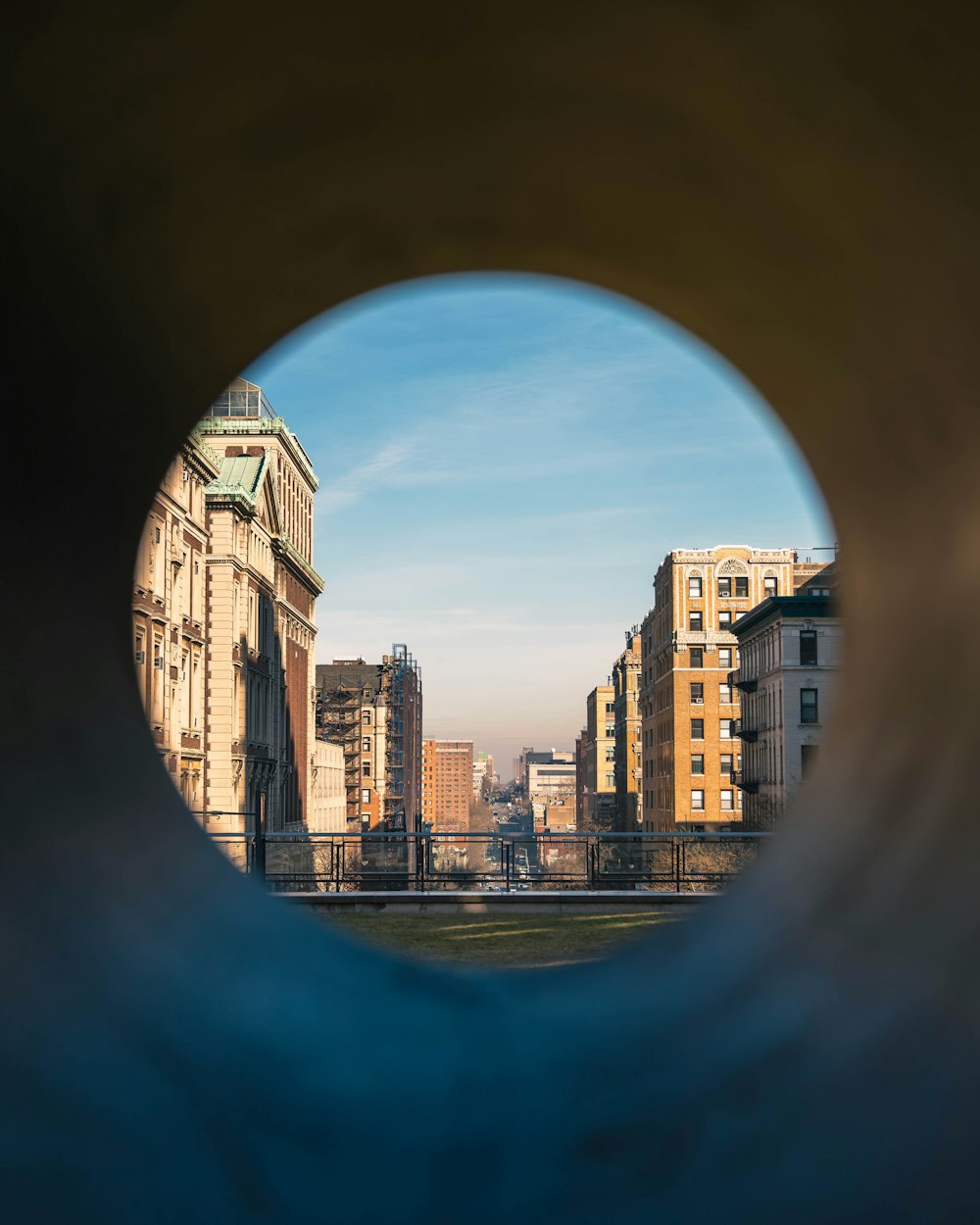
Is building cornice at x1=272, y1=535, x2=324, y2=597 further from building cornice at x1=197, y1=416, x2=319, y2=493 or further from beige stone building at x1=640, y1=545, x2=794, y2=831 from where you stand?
beige stone building at x1=640, y1=545, x2=794, y2=831

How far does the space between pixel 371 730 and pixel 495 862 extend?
95558mm

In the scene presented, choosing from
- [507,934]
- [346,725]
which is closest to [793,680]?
[346,725]

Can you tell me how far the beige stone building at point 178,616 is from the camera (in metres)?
42.4

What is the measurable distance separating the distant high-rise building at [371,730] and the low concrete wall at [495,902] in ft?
272

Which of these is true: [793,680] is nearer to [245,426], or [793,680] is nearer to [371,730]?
[245,426]

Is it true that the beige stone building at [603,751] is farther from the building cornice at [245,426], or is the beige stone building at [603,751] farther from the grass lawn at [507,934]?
the grass lawn at [507,934]

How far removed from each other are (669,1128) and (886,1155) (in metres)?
0.75

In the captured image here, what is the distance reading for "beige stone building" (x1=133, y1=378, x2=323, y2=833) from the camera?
4409 cm

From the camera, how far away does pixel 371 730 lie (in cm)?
11225

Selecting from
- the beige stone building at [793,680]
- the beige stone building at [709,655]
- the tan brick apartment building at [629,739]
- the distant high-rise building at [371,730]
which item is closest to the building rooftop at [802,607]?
the beige stone building at [793,680]

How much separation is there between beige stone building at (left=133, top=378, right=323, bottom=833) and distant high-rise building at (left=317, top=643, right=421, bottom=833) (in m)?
24.9

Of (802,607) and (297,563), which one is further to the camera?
(297,563)

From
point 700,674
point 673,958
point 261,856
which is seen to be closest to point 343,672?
point 700,674

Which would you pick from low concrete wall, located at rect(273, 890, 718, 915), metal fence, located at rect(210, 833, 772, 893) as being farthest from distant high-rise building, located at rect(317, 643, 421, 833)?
low concrete wall, located at rect(273, 890, 718, 915)
